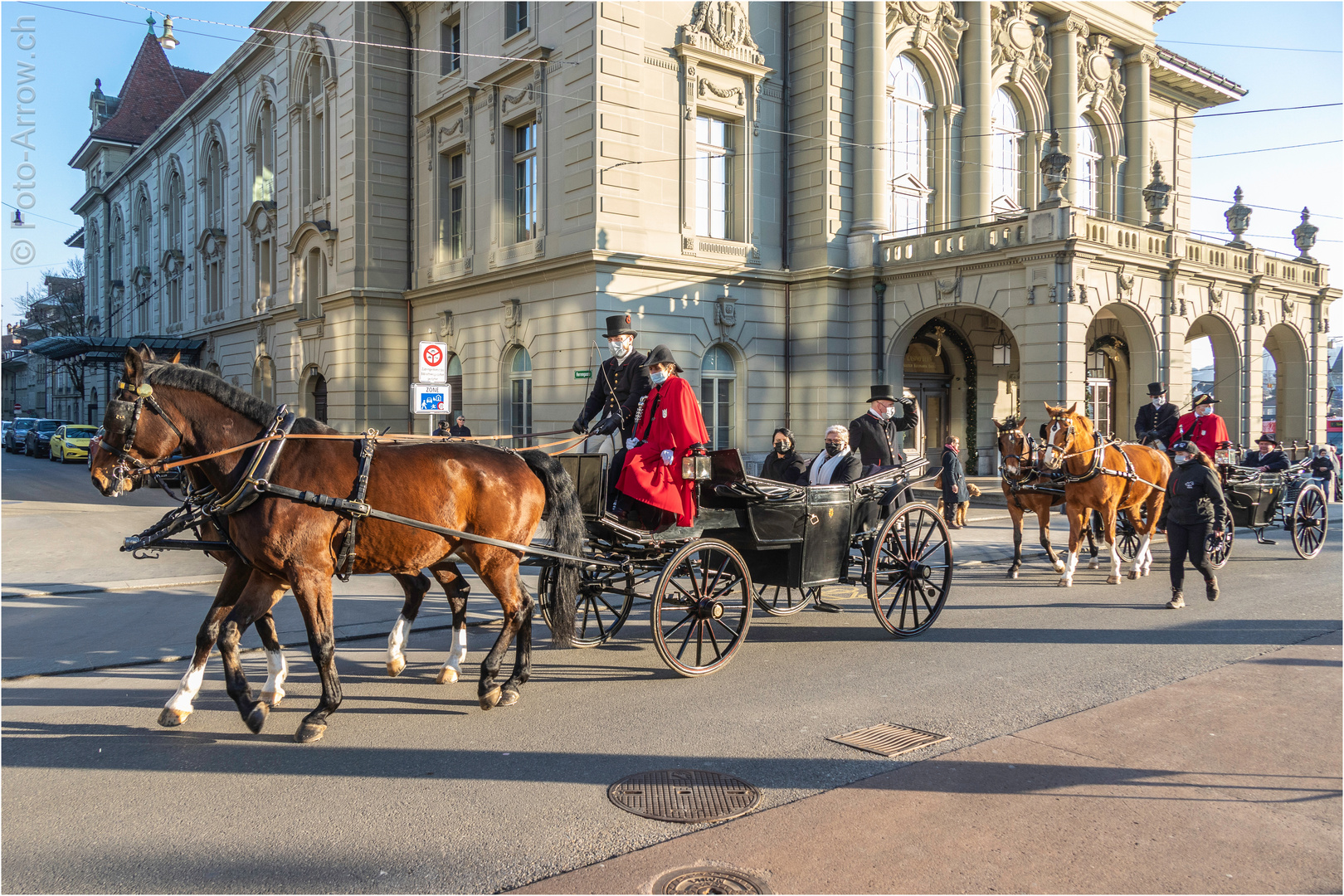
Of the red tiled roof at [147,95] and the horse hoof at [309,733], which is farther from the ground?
the red tiled roof at [147,95]

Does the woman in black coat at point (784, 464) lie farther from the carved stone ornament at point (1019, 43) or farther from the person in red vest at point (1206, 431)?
the carved stone ornament at point (1019, 43)

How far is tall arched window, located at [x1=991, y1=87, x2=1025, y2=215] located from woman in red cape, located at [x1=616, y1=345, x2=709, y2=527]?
22.5 metres

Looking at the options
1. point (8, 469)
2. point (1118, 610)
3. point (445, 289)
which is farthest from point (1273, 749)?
point (8, 469)

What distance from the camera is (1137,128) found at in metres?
29.8

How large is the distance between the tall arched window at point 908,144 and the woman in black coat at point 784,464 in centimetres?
1459

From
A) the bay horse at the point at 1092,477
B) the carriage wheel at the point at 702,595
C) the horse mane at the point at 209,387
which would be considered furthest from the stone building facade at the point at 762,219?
the horse mane at the point at 209,387

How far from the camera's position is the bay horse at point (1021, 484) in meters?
11.3

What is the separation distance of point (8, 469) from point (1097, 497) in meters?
36.0

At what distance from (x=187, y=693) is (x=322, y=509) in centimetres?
146

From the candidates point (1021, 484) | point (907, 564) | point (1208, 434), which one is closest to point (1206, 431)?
point (1208, 434)

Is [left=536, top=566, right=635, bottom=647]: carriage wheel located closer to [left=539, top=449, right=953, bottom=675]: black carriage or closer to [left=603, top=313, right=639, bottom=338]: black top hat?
[left=539, top=449, right=953, bottom=675]: black carriage

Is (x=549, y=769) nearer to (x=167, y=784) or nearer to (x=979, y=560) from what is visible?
(x=167, y=784)

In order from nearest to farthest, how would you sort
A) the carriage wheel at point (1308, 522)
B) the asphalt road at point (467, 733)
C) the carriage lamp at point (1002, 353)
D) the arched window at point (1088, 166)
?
the asphalt road at point (467, 733)
the carriage wheel at point (1308, 522)
the carriage lamp at point (1002, 353)
the arched window at point (1088, 166)

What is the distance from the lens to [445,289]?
81.5ft
